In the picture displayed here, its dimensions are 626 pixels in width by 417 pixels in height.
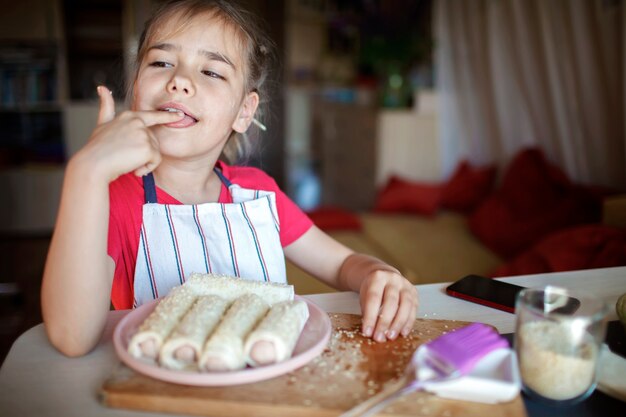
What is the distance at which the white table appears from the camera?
65 centimetres

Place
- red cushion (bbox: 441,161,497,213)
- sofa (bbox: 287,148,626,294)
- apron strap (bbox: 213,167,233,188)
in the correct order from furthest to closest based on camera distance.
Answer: red cushion (bbox: 441,161,497,213) → sofa (bbox: 287,148,626,294) → apron strap (bbox: 213,167,233,188)

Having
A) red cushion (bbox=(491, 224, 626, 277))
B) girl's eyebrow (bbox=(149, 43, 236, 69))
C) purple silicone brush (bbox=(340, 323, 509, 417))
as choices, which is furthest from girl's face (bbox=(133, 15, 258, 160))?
red cushion (bbox=(491, 224, 626, 277))

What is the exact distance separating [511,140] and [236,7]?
2.35 m

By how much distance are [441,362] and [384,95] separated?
138 inches

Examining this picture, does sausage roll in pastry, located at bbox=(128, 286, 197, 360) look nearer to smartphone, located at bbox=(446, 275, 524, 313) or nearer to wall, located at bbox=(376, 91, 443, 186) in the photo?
smartphone, located at bbox=(446, 275, 524, 313)

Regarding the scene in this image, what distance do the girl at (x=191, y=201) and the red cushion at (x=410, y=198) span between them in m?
2.15

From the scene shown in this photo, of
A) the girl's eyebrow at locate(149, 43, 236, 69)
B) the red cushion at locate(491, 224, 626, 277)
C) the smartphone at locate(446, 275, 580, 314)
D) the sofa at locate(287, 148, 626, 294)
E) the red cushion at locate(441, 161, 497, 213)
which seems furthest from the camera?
the red cushion at locate(441, 161, 497, 213)

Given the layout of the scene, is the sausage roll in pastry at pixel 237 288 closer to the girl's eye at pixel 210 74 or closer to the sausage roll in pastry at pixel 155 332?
the sausage roll in pastry at pixel 155 332

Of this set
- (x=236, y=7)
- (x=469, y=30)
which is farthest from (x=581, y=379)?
(x=469, y=30)

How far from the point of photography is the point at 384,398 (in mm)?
639

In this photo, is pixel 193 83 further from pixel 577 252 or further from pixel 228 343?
pixel 577 252

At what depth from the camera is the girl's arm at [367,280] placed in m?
0.84

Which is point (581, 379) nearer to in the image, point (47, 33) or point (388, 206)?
point (388, 206)

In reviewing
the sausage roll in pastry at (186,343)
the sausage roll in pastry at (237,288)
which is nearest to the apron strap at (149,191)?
the sausage roll in pastry at (237,288)
